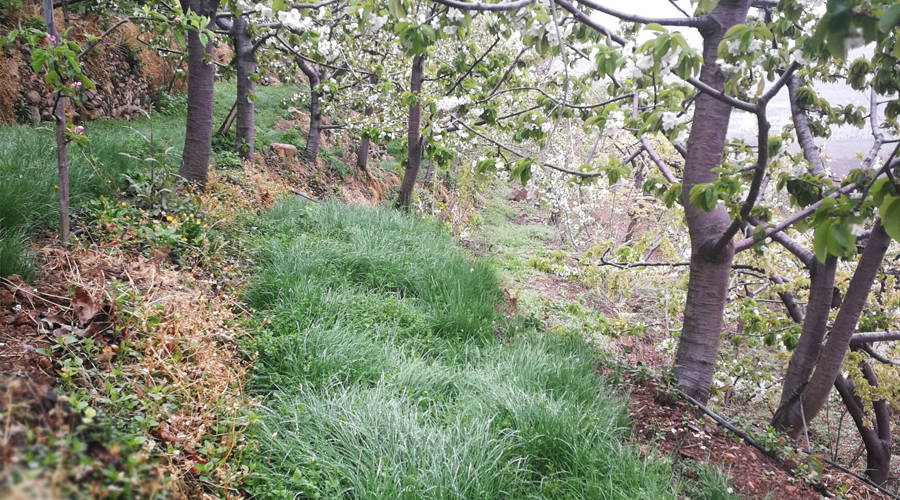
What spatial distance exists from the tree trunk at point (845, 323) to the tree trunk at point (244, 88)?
7158mm

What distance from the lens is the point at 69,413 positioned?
72 cm

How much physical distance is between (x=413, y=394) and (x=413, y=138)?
180 inches

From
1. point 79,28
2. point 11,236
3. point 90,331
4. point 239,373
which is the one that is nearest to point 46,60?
point 11,236

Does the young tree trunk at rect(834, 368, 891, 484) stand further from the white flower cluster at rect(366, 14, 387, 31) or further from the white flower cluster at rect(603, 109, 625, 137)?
the white flower cluster at rect(366, 14, 387, 31)

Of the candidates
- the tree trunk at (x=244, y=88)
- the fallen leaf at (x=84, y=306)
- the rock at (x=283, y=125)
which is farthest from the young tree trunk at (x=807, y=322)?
the rock at (x=283, y=125)

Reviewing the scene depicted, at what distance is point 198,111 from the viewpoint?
197 inches

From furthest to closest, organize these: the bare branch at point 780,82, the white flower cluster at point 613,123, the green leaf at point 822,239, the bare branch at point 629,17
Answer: the white flower cluster at point 613,123 → the bare branch at point 629,17 → the bare branch at point 780,82 → the green leaf at point 822,239

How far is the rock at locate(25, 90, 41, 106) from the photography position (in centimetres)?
662

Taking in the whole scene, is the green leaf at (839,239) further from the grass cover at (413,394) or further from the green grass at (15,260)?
the green grass at (15,260)

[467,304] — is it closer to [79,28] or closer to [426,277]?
[426,277]

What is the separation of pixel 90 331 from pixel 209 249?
157cm

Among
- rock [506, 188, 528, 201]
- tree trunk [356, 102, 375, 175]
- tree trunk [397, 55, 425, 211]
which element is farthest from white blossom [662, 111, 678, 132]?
rock [506, 188, 528, 201]

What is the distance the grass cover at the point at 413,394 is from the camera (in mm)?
2027

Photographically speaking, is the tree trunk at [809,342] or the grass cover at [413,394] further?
the tree trunk at [809,342]
